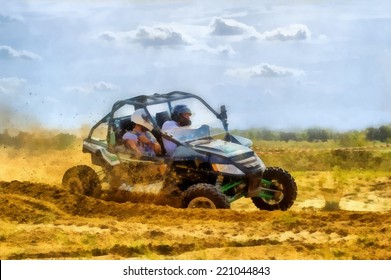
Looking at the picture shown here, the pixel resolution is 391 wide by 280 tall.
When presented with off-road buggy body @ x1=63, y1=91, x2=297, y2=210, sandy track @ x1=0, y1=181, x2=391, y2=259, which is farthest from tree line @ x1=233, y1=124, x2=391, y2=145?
sandy track @ x1=0, y1=181, x2=391, y2=259

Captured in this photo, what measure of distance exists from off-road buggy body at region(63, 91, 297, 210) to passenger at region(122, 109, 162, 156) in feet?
0.27

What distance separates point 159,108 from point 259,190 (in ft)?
6.55

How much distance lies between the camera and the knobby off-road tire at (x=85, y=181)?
16266 mm

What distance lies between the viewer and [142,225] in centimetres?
1520

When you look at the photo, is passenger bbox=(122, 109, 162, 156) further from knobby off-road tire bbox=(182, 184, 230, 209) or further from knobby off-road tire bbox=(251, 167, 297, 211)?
knobby off-road tire bbox=(251, 167, 297, 211)

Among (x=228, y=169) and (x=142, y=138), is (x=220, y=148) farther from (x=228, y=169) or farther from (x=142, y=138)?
(x=142, y=138)

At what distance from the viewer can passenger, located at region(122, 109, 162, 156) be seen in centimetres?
1590

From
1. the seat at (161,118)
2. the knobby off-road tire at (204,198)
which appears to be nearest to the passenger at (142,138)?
the seat at (161,118)

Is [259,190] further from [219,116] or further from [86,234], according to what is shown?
[86,234]

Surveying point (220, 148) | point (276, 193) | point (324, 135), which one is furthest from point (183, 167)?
point (324, 135)

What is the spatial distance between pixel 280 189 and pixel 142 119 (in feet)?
7.75

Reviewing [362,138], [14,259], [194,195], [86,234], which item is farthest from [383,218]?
[14,259]

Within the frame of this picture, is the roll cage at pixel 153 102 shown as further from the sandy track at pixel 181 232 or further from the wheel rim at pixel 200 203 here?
the wheel rim at pixel 200 203

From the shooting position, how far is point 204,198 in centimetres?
1524
